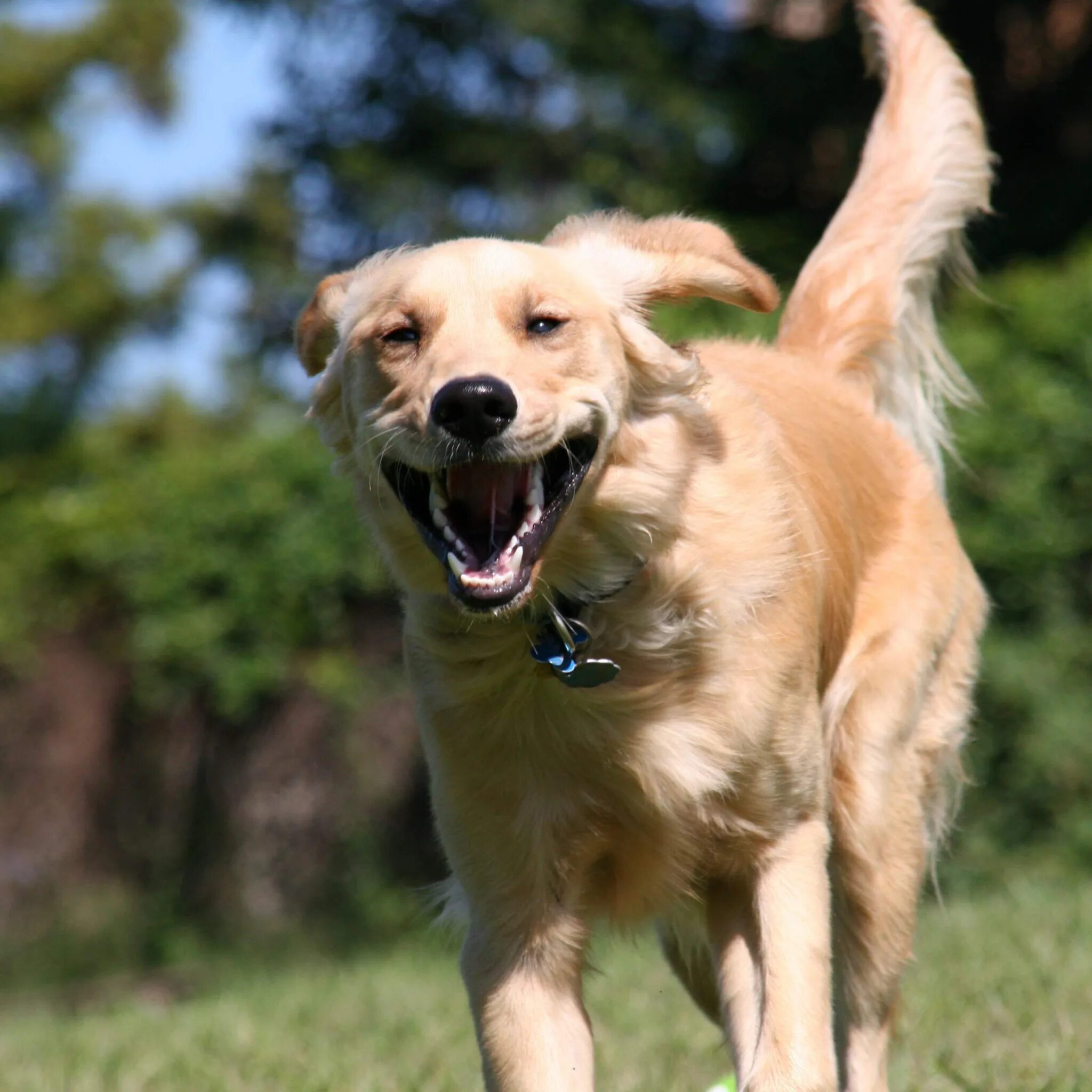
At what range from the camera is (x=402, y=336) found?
391 cm

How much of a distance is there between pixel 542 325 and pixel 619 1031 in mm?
3356

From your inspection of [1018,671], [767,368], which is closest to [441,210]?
[1018,671]

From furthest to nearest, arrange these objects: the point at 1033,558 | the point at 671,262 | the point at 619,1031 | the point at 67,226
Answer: the point at 67,226
the point at 1033,558
the point at 619,1031
the point at 671,262

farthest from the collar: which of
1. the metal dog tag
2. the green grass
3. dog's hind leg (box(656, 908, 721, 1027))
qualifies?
dog's hind leg (box(656, 908, 721, 1027))

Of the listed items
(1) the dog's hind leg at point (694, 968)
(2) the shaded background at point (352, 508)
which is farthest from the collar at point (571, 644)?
(2) the shaded background at point (352, 508)

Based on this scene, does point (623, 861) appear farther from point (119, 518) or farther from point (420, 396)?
point (119, 518)

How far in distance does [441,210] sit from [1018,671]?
24.6ft

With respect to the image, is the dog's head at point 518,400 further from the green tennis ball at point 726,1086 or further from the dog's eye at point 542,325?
the green tennis ball at point 726,1086

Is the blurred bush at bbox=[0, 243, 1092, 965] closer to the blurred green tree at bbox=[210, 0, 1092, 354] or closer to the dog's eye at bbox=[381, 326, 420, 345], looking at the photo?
the blurred green tree at bbox=[210, 0, 1092, 354]

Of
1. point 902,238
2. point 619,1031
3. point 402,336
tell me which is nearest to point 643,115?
point 902,238

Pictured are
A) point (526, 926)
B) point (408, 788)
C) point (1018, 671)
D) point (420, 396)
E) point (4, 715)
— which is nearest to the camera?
point (420, 396)

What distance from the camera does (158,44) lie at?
20281mm

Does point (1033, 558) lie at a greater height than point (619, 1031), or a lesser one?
lesser

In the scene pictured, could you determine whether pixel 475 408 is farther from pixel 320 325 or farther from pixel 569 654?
pixel 320 325
